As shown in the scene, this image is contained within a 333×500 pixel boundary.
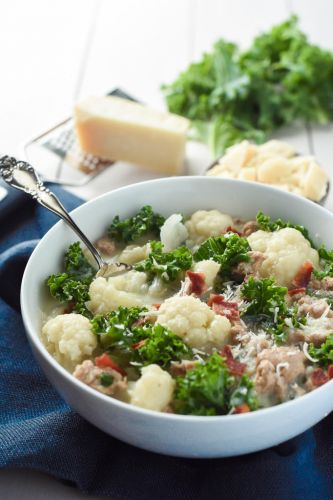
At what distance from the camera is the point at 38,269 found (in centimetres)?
296

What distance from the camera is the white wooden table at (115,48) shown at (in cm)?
499

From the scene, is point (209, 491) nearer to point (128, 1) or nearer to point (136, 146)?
point (136, 146)

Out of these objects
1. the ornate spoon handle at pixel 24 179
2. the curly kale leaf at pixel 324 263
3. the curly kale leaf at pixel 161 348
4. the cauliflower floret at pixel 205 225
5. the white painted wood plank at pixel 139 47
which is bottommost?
the white painted wood plank at pixel 139 47

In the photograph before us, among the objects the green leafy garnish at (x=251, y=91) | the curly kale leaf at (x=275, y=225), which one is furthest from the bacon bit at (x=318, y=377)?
the green leafy garnish at (x=251, y=91)

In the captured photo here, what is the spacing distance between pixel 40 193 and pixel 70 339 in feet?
2.81

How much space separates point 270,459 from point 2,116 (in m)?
3.37

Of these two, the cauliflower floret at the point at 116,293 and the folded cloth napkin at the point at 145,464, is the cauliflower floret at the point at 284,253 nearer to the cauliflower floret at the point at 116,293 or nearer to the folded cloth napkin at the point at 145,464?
the cauliflower floret at the point at 116,293

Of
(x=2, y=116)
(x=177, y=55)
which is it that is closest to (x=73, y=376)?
(x=2, y=116)

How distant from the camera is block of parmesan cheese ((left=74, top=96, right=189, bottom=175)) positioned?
448 cm

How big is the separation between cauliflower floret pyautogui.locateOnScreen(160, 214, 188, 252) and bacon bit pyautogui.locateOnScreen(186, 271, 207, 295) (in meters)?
0.34

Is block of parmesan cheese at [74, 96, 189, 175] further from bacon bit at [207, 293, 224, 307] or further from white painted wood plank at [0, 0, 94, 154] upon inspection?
bacon bit at [207, 293, 224, 307]

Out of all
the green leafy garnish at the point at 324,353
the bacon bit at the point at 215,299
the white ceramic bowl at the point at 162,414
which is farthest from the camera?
the bacon bit at the point at 215,299

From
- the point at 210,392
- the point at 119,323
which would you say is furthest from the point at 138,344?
the point at 210,392

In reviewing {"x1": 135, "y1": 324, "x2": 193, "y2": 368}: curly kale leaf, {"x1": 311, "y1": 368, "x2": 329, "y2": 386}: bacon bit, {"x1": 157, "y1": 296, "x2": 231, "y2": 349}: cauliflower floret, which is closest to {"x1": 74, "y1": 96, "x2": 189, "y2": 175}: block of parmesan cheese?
{"x1": 157, "y1": 296, "x2": 231, "y2": 349}: cauliflower floret
